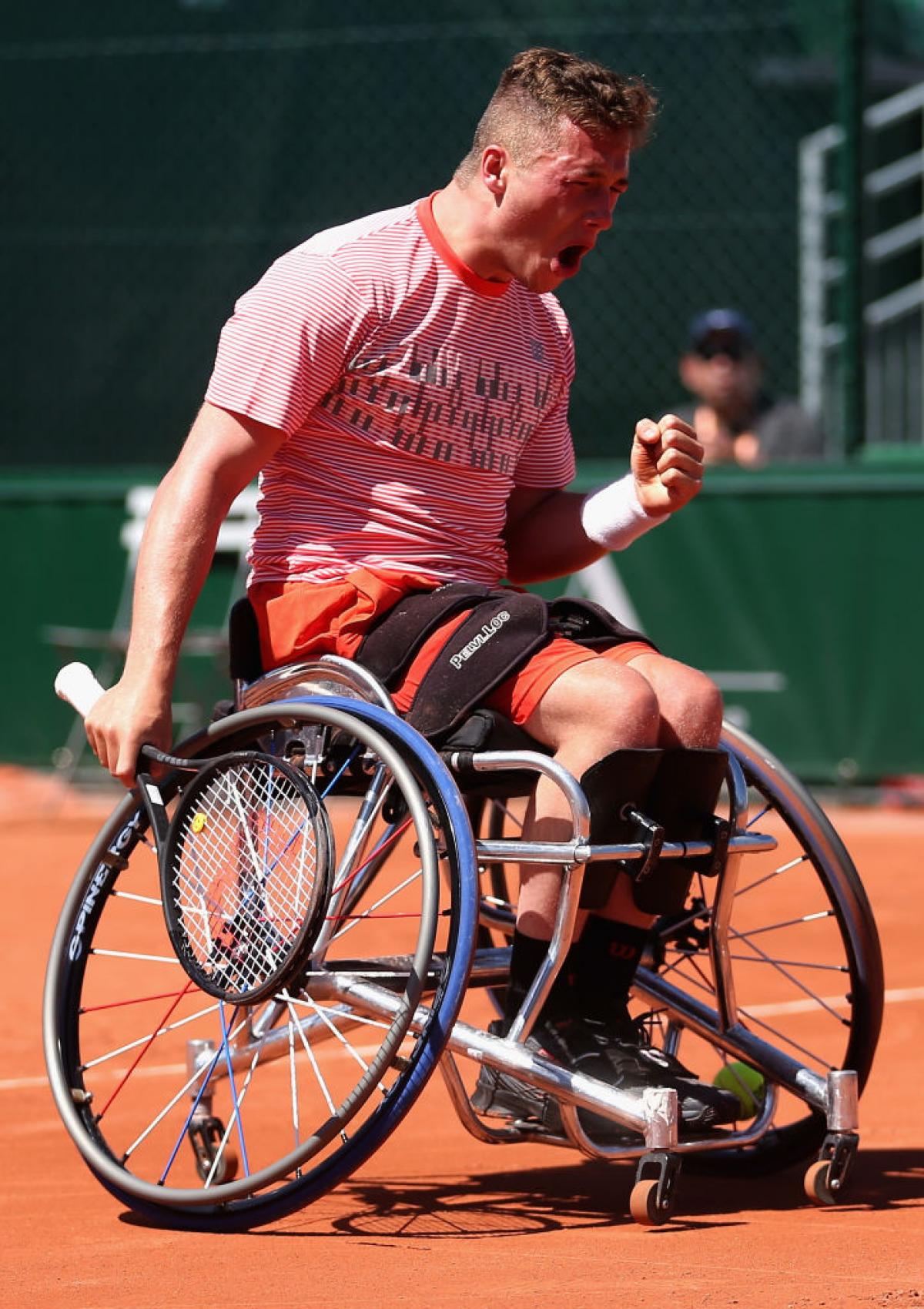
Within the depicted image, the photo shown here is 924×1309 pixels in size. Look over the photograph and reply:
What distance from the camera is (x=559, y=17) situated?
1233 cm

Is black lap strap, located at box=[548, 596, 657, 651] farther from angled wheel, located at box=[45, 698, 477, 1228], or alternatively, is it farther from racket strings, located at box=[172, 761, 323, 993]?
racket strings, located at box=[172, 761, 323, 993]

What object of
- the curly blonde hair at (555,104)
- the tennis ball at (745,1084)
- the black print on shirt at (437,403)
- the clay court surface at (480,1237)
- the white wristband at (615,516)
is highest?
the curly blonde hair at (555,104)

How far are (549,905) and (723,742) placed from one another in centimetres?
57

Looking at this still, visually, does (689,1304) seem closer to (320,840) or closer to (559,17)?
(320,840)

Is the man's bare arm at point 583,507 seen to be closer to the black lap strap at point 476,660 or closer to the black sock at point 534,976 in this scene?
the black lap strap at point 476,660

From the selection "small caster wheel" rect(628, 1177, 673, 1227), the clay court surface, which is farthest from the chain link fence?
"small caster wheel" rect(628, 1177, 673, 1227)

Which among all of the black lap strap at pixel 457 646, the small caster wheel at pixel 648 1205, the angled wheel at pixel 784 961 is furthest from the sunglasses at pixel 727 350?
the small caster wheel at pixel 648 1205

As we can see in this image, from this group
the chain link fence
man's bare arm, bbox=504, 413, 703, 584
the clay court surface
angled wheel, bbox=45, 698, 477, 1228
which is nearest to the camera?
the clay court surface

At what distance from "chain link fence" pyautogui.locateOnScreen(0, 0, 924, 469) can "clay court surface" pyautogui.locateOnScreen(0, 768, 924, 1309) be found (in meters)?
8.10

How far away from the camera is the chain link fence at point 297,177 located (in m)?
12.1

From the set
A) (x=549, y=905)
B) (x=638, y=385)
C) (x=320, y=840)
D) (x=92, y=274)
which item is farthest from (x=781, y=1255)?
(x=92, y=274)

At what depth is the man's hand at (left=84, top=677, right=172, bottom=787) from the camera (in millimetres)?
3256

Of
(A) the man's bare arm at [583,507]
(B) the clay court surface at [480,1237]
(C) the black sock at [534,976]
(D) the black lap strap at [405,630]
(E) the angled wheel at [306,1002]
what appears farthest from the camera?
(A) the man's bare arm at [583,507]

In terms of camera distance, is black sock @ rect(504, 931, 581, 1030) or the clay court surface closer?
the clay court surface
